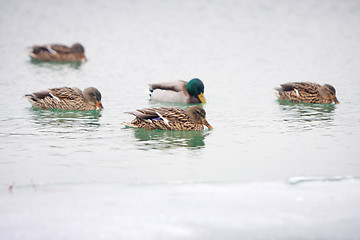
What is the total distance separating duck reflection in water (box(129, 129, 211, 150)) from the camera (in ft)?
27.2

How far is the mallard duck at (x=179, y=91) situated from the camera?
12.4 metres

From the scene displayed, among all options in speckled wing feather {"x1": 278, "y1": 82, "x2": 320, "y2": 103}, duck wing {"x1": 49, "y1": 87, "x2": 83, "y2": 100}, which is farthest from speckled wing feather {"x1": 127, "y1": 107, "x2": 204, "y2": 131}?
speckled wing feather {"x1": 278, "y1": 82, "x2": 320, "y2": 103}

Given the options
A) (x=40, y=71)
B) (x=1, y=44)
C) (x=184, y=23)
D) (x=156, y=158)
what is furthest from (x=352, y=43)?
(x=156, y=158)

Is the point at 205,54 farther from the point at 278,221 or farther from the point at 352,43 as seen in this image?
the point at 278,221

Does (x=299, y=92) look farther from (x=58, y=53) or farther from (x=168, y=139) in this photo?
(x=58, y=53)

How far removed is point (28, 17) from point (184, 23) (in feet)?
22.7

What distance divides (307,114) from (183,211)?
20.0 feet

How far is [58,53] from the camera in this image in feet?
59.0

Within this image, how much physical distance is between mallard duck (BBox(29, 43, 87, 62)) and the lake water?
41 cm

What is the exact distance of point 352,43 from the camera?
18969 mm

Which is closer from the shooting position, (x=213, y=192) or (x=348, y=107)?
(x=213, y=192)

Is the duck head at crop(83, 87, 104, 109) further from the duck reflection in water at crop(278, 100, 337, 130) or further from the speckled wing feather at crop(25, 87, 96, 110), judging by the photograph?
the duck reflection in water at crop(278, 100, 337, 130)

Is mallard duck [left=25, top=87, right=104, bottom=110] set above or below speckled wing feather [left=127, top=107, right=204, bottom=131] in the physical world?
above

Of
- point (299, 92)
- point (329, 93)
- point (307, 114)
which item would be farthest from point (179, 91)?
point (329, 93)
